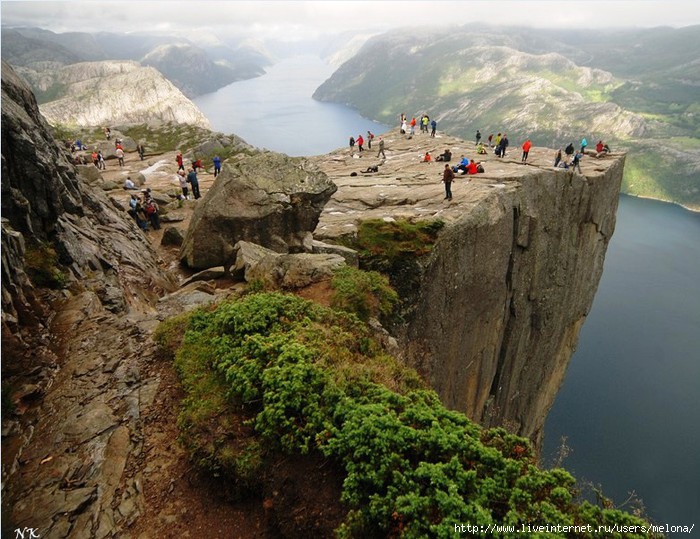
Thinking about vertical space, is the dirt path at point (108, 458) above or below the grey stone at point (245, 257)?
below

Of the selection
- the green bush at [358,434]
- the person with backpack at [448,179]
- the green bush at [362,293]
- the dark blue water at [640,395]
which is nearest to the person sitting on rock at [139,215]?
the green bush at [362,293]

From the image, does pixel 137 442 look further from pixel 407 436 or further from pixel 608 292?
pixel 608 292

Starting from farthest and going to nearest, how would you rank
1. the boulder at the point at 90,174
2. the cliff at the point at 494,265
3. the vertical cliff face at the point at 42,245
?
the boulder at the point at 90,174
the cliff at the point at 494,265
the vertical cliff face at the point at 42,245

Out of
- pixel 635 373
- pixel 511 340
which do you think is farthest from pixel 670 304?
pixel 511 340

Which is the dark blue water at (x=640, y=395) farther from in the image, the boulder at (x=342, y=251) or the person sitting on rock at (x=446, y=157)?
the boulder at (x=342, y=251)

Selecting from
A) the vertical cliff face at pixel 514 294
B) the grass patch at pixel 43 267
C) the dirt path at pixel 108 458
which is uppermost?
the grass patch at pixel 43 267

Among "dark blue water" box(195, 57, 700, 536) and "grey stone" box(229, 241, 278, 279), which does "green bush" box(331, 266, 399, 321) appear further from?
"dark blue water" box(195, 57, 700, 536)
